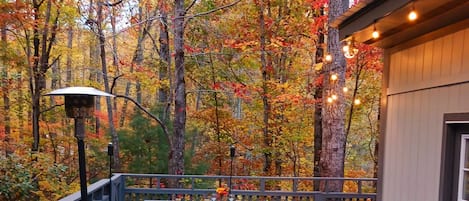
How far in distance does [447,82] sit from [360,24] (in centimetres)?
77

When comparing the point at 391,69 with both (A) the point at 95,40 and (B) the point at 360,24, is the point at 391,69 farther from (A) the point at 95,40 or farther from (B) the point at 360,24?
(A) the point at 95,40

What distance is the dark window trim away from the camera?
99.8 inches

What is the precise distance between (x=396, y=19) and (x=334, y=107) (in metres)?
2.95

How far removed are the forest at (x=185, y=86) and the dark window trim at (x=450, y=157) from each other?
5432 millimetres

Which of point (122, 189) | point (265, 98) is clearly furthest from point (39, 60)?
point (265, 98)

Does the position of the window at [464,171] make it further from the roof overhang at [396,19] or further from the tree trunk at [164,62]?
the tree trunk at [164,62]

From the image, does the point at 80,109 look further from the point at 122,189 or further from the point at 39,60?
the point at 39,60

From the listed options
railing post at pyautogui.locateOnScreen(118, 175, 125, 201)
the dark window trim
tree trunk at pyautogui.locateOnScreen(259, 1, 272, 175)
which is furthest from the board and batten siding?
tree trunk at pyautogui.locateOnScreen(259, 1, 272, 175)

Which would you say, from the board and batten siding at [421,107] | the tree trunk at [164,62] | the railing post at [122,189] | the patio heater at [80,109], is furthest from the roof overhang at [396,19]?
the tree trunk at [164,62]

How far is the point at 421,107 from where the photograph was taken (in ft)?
9.79

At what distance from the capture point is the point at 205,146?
10.7 metres

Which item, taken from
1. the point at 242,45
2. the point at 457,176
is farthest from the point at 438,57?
the point at 242,45

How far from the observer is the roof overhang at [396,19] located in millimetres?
2285

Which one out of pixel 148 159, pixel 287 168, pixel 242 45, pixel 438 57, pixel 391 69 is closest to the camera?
pixel 438 57
